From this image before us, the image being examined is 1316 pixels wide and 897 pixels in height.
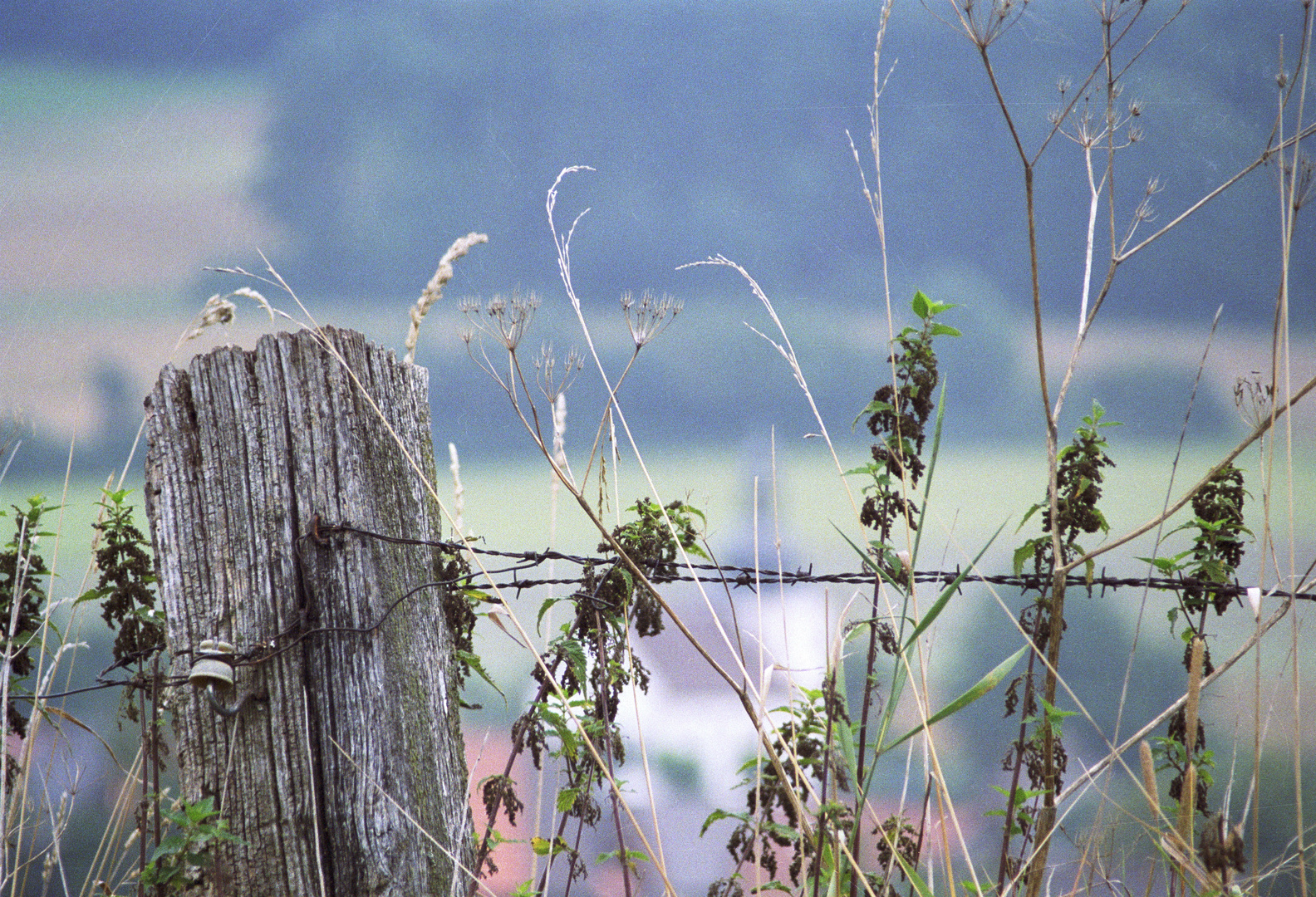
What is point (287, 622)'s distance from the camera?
4.24ft

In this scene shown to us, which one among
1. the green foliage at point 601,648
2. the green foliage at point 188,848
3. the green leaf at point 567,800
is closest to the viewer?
the green foliage at point 188,848

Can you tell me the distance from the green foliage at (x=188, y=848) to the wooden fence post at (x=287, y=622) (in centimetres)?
3

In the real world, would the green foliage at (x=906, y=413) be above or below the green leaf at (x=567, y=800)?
above

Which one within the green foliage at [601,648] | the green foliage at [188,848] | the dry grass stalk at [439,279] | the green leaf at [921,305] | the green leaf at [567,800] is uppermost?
the dry grass stalk at [439,279]

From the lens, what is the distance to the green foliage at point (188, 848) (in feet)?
3.86

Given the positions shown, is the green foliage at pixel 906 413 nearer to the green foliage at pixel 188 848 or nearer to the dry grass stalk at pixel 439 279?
the dry grass stalk at pixel 439 279

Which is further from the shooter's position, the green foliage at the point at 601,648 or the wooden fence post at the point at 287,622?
the green foliage at the point at 601,648

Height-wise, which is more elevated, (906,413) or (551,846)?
(906,413)

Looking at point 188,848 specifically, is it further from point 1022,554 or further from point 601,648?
point 1022,554

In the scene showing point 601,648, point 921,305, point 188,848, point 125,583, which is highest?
point 921,305

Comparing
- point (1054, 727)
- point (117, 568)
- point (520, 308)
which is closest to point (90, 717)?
point (117, 568)

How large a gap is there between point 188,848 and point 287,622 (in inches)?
12.4

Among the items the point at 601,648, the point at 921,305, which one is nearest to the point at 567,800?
the point at 601,648

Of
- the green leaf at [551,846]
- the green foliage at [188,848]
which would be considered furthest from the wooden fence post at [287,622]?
the green leaf at [551,846]
